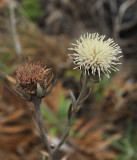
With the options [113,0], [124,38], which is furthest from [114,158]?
[113,0]

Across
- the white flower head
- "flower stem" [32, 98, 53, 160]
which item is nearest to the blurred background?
"flower stem" [32, 98, 53, 160]

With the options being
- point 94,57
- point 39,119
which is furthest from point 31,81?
point 94,57

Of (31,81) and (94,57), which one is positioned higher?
(94,57)

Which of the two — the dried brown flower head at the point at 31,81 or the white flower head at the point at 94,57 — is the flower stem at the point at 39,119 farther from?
the white flower head at the point at 94,57

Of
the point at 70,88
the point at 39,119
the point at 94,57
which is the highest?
the point at 94,57

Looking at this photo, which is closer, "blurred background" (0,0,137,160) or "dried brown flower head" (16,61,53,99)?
"dried brown flower head" (16,61,53,99)

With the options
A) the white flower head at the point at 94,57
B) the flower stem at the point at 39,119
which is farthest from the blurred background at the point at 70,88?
the white flower head at the point at 94,57

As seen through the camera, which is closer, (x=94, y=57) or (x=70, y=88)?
(x=94, y=57)

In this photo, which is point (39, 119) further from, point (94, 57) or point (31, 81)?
point (94, 57)

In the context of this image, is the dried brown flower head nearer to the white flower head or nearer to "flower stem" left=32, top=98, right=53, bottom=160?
"flower stem" left=32, top=98, right=53, bottom=160
